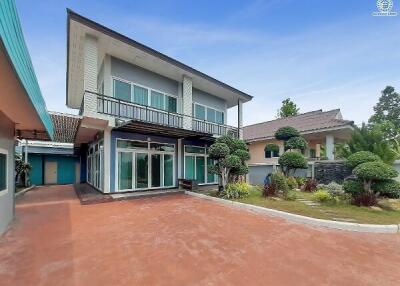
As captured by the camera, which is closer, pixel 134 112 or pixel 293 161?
pixel 293 161

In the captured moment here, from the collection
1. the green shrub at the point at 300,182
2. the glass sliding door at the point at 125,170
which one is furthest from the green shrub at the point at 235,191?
the glass sliding door at the point at 125,170

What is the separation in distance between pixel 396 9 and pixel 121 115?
469 inches

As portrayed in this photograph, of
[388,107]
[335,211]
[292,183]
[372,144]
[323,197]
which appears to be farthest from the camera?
[388,107]

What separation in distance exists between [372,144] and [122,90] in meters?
12.8

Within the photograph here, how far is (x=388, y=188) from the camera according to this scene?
7.77m

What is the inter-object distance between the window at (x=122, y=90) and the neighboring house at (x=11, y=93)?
5.15 meters

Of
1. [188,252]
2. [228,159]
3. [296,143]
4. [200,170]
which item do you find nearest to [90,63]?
[228,159]

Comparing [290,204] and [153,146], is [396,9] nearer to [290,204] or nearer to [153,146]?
[290,204]

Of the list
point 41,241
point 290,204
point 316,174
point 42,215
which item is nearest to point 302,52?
point 290,204

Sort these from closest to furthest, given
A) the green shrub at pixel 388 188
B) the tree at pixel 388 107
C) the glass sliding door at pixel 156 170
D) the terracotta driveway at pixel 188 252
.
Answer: the terracotta driveway at pixel 188 252 < the green shrub at pixel 388 188 < the glass sliding door at pixel 156 170 < the tree at pixel 388 107

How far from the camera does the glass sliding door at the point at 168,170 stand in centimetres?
1304

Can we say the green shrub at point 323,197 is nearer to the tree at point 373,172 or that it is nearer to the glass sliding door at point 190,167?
the tree at point 373,172

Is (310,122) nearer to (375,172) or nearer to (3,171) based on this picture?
(375,172)

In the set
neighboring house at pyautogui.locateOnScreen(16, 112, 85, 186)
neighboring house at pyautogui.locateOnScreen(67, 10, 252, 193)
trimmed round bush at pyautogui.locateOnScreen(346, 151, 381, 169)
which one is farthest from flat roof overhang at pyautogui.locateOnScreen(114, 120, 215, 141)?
neighboring house at pyautogui.locateOnScreen(16, 112, 85, 186)
